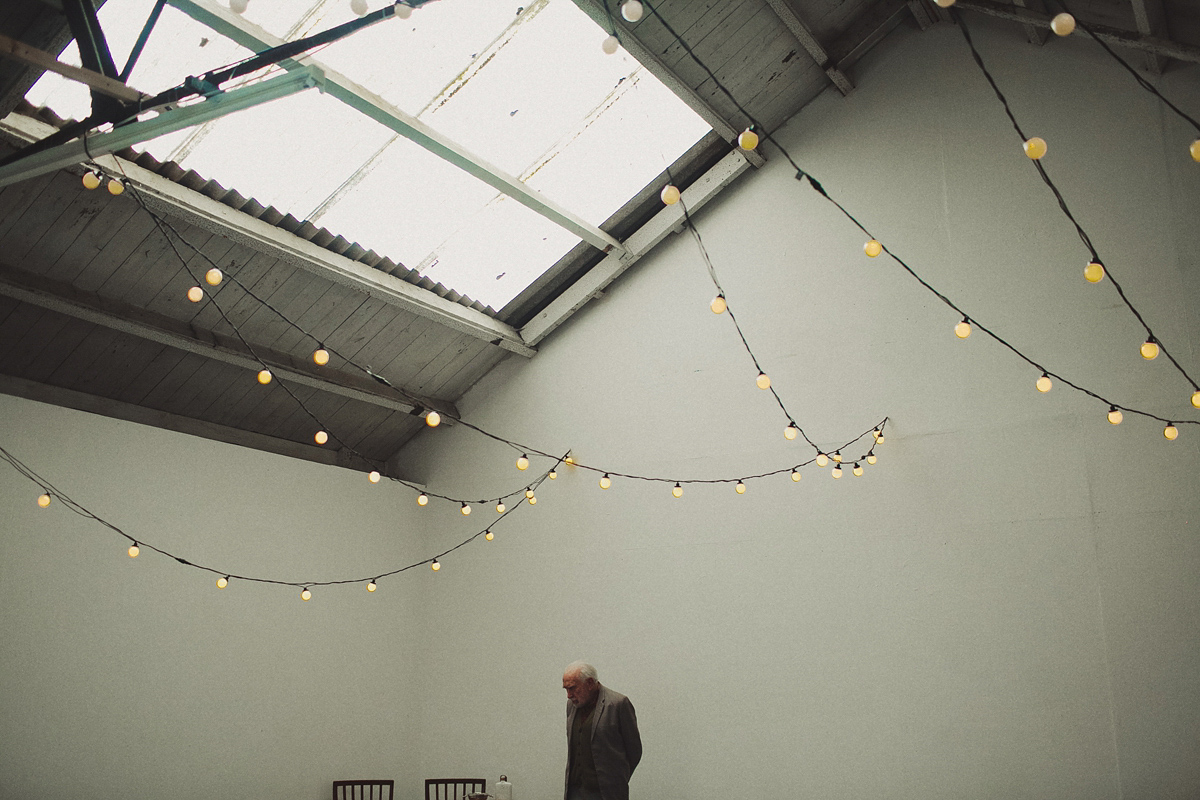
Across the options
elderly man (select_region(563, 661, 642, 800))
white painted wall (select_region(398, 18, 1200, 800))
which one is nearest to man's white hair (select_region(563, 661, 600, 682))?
elderly man (select_region(563, 661, 642, 800))

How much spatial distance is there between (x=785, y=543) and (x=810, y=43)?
3076 mm

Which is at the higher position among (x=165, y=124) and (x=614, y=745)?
(x=165, y=124)

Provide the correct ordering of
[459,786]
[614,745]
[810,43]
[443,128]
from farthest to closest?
[459,786], [810,43], [443,128], [614,745]

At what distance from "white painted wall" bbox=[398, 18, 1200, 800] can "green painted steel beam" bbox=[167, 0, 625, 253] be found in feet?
2.90

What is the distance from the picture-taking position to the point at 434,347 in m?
6.50

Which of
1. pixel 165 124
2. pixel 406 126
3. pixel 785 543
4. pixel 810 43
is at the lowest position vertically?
pixel 785 543

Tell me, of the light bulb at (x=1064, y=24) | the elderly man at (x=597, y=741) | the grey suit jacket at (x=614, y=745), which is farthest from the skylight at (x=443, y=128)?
the grey suit jacket at (x=614, y=745)

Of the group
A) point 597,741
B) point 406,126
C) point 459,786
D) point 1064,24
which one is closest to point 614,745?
point 597,741

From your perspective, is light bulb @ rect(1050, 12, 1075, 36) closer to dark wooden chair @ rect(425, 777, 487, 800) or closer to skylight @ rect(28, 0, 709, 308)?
skylight @ rect(28, 0, 709, 308)

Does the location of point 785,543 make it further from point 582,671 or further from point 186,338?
point 186,338

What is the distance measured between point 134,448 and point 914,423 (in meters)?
4.72

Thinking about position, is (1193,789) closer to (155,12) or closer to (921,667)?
(921,667)

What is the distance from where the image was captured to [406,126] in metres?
4.69

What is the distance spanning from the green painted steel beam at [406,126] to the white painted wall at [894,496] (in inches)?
34.8
